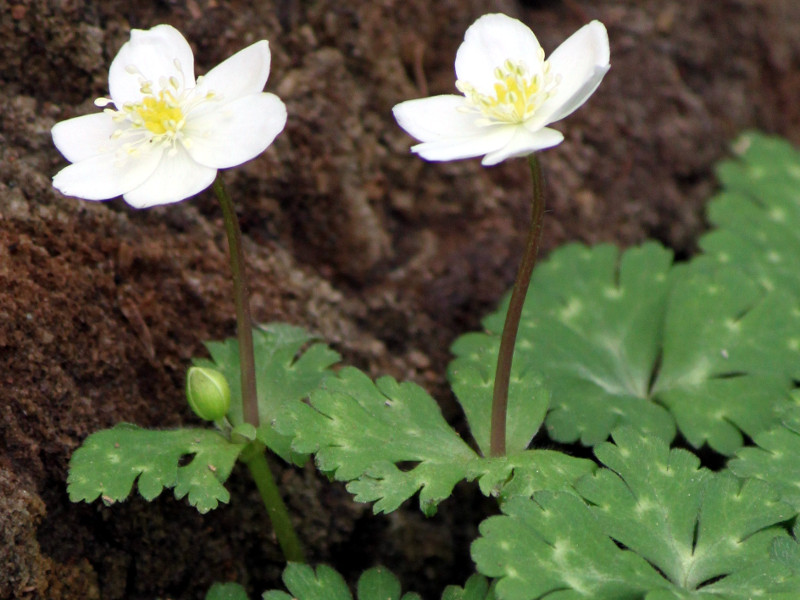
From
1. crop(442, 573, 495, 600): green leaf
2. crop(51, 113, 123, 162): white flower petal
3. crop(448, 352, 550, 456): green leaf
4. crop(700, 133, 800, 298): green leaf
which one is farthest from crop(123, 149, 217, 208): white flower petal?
crop(700, 133, 800, 298): green leaf

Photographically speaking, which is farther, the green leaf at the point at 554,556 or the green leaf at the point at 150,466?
the green leaf at the point at 150,466

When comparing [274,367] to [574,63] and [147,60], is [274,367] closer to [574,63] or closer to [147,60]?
[147,60]

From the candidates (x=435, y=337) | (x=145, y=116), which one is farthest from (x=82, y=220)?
(x=435, y=337)

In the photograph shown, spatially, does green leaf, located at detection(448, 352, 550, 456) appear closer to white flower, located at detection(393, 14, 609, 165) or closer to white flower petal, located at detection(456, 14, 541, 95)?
white flower, located at detection(393, 14, 609, 165)

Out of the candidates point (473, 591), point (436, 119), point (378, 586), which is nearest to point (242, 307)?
point (436, 119)

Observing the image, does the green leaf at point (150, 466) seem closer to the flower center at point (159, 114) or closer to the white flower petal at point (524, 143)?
the flower center at point (159, 114)

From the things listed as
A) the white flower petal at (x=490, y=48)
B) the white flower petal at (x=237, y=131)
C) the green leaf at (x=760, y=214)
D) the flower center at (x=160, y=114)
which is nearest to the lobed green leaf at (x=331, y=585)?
the white flower petal at (x=237, y=131)

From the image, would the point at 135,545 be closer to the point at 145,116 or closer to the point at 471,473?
the point at 471,473
